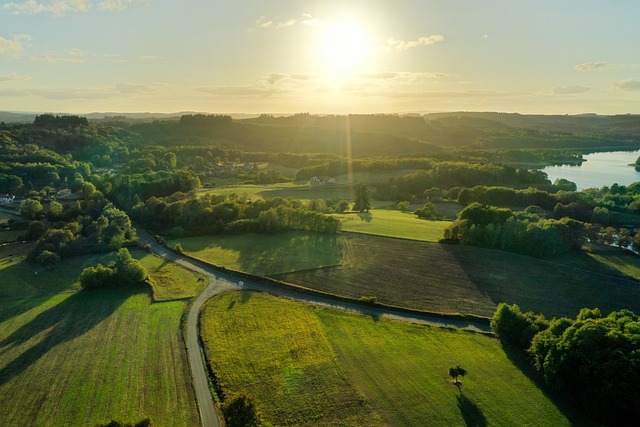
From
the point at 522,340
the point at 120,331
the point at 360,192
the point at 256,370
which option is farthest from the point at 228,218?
the point at 522,340

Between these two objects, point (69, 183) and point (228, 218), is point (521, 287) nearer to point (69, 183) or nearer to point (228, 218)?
point (228, 218)

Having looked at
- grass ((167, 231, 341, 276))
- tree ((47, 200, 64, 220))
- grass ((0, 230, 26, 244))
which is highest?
tree ((47, 200, 64, 220))

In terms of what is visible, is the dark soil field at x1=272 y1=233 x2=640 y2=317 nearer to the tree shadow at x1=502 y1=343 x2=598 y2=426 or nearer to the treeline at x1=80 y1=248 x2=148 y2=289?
the tree shadow at x1=502 y1=343 x2=598 y2=426

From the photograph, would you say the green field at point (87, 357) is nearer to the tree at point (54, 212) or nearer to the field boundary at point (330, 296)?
the field boundary at point (330, 296)

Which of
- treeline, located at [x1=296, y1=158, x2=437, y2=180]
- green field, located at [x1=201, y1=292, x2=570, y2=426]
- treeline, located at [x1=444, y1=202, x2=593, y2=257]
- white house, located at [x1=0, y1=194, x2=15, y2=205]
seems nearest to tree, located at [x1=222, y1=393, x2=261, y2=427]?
green field, located at [x1=201, y1=292, x2=570, y2=426]

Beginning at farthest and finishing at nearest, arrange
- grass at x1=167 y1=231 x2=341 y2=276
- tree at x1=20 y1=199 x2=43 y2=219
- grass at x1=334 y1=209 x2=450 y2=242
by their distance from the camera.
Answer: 1. tree at x1=20 y1=199 x2=43 y2=219
2. grass at x1=334 y1=209 x2=450 y2=242
3. grass at x1=167 y1=231 x2=341 y2=276

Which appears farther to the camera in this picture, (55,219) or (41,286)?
(55,219)

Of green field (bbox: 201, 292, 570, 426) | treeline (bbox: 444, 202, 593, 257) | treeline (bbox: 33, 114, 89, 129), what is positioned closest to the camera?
green field (bbox: 201, 292, 570, 426)

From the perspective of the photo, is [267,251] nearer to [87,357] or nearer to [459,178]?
[87,357]
